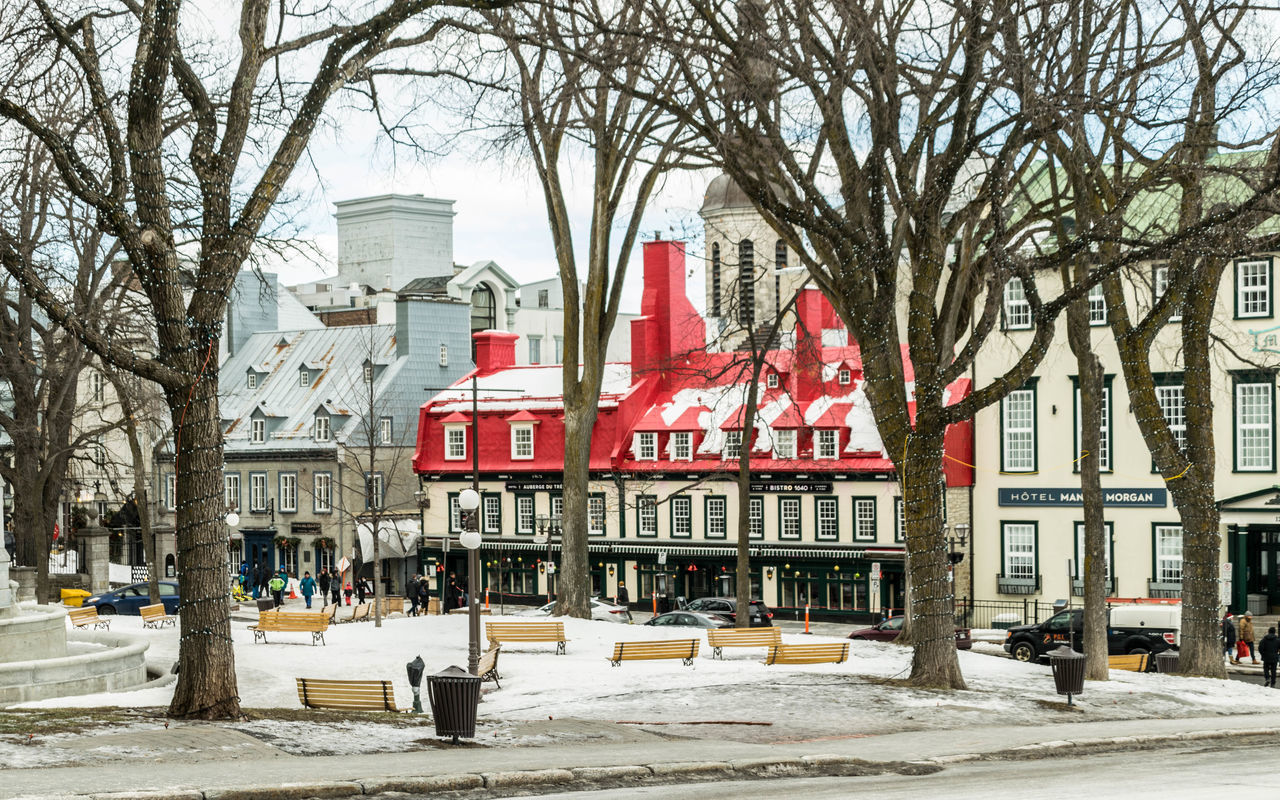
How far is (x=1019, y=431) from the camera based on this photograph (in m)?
49.4

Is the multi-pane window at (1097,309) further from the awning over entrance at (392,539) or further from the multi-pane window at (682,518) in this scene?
the awning over entrance at (392,539)

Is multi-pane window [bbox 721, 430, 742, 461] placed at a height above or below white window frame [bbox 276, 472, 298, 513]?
above

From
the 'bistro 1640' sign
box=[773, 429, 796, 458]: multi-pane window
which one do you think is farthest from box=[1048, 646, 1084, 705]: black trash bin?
box=[773, 429, 796, 458]: multi-pane window

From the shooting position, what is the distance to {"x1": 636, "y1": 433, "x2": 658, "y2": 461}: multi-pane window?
5650 cm

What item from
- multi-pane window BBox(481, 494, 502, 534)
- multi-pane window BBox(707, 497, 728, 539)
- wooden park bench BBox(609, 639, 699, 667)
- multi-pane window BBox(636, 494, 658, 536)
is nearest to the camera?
→ wooden park bench BBox(609, 639, 699, 667)

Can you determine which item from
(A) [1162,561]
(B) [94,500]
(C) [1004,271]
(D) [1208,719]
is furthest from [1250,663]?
(B) [94,500]

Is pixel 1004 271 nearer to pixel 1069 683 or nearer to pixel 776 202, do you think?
pixel 776 202

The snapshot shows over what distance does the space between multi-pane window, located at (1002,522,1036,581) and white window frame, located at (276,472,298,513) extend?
31.3 meters

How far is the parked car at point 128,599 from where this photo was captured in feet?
144

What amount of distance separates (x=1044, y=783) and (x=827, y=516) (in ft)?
126

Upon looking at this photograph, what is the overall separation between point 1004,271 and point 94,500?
6057 centimetres

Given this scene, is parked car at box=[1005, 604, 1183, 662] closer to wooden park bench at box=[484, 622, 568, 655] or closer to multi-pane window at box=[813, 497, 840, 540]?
wooden park bench at box=[484, 622, 568, 655]

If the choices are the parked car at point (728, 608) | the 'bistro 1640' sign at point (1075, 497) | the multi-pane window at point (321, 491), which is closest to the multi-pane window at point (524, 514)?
the multi-pane window at point (321, 491)

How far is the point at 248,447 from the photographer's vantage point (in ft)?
222
